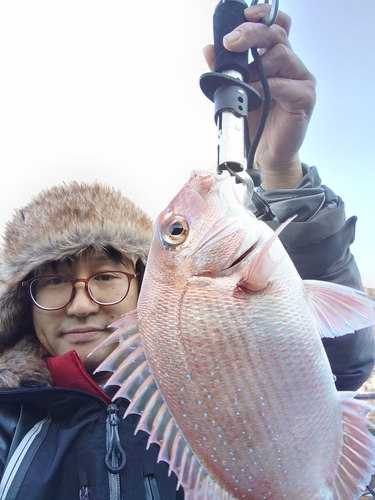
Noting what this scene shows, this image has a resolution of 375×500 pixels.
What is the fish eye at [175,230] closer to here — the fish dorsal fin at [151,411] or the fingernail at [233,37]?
the fish dorsal fin at [151,411]

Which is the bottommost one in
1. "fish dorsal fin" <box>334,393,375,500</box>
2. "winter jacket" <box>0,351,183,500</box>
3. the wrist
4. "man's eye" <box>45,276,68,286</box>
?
"winter jacket" <box>0,351,183,500</box>

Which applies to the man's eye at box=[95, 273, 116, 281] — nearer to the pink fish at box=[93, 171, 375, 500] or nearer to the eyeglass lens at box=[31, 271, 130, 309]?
the eyeglass lens at box=[31, 271, 130, 309]

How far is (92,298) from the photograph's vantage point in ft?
5.85

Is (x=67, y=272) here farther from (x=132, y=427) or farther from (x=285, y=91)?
(x=285, y=91)

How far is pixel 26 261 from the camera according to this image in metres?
1.93

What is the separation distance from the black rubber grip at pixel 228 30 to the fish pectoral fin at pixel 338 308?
2.91 ft

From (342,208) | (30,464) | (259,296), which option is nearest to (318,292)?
(259,296)

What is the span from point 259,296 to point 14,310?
151cm

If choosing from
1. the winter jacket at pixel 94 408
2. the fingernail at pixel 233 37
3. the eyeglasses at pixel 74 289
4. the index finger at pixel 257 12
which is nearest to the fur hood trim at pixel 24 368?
the winter jacket at pixel 94 408

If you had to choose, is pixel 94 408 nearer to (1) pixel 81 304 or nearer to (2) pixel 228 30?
(1) pixel 81 304

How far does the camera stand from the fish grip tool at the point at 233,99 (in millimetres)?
1197

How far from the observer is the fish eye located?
1067 millimetres

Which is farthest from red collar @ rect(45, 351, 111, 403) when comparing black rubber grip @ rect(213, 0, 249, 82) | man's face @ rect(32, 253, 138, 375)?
black rubber grip @ rect(213, 0, 249, 82)

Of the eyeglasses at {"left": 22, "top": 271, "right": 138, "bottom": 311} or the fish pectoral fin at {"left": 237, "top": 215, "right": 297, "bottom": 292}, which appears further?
the eyeglasses at {"left": 22, "top": 271, "right": 138, "bottom": 311}
